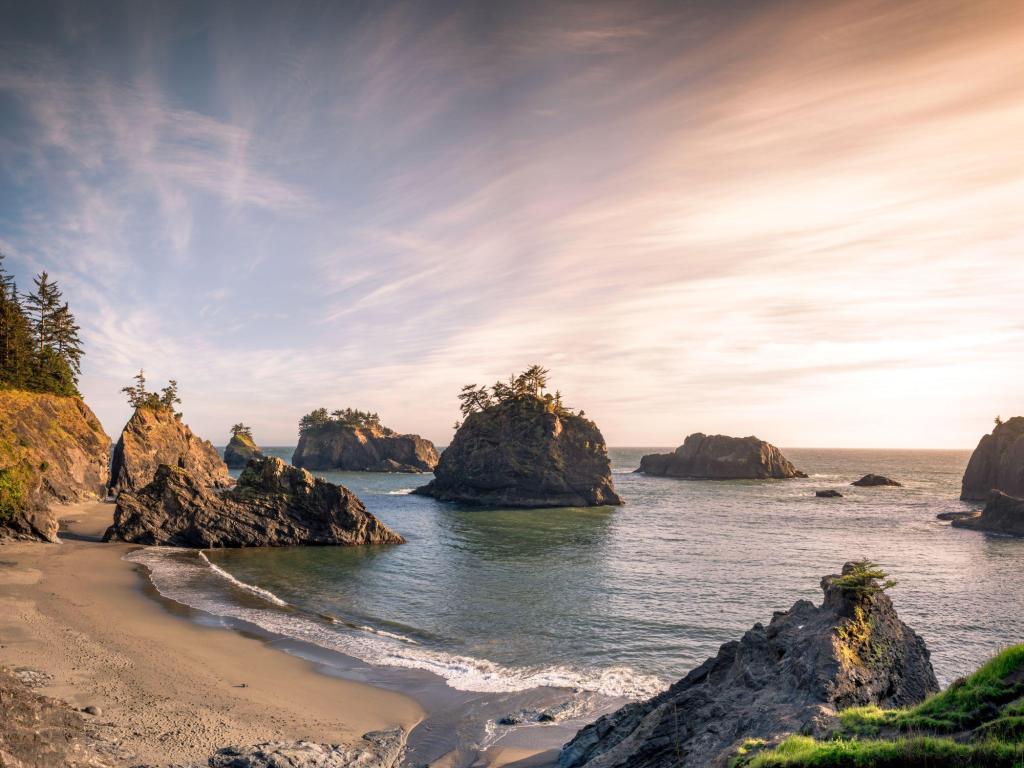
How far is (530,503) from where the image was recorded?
290 feet

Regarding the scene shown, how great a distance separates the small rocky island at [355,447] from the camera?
571ft

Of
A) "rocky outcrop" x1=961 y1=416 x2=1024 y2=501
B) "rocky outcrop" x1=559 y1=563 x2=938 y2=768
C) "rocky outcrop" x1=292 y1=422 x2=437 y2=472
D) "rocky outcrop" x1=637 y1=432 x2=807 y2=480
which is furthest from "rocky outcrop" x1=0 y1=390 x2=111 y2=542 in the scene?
"rocky outcrop" x1=637 y1=432 x2=807 y2=480

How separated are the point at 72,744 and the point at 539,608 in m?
23.0

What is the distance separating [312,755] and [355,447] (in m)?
166

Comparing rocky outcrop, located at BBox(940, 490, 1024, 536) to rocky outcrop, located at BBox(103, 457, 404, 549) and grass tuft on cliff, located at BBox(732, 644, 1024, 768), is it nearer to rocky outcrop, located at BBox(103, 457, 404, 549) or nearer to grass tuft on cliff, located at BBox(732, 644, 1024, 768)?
rocky outcrop, located at BBox(103, 457, 404, 549)

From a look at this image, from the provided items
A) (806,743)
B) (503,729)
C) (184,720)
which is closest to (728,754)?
(806,743)

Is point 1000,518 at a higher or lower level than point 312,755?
higher

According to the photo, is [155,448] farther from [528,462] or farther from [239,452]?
[239,452]

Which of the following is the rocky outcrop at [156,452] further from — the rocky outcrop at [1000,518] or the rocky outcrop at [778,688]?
Answer: the rocky outcrop at [1000,518]

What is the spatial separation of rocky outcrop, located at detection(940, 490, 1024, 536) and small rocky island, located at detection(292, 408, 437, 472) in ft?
455

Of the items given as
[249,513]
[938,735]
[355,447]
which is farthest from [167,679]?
[355,447]

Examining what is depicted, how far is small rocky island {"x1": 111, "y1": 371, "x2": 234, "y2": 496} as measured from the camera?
7801 centimetres

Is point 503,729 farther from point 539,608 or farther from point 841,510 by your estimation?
Result: point 841,510

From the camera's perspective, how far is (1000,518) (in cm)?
6084
